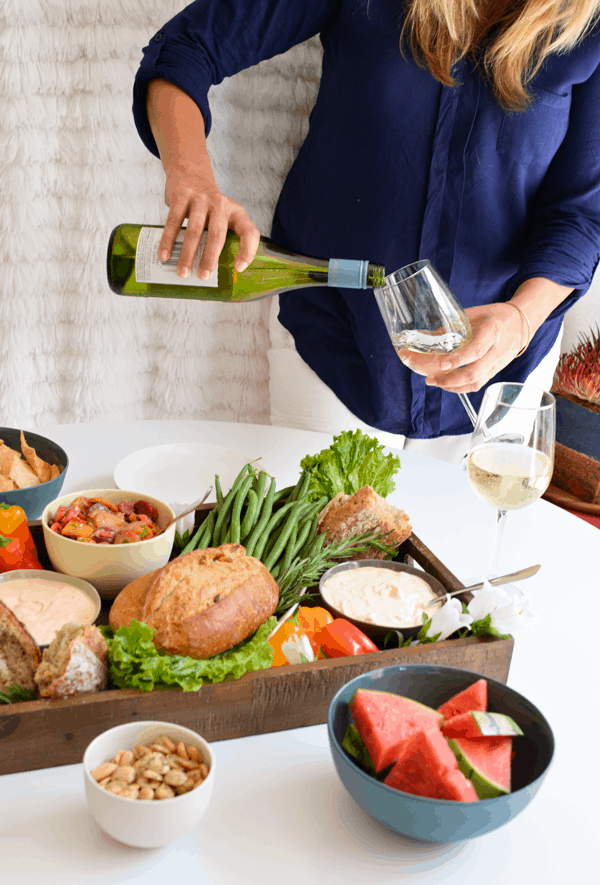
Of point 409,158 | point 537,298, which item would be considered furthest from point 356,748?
point 409,158

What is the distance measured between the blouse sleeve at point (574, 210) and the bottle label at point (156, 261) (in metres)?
0.70

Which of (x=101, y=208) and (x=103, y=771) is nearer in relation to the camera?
(x=103, y=771)

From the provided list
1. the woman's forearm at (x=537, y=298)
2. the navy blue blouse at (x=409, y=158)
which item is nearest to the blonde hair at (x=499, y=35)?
the navy blue blouse at (x=409, y=158)

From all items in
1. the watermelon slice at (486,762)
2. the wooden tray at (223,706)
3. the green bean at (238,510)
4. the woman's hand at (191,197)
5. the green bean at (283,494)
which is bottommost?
the wooden tray at (223,706)

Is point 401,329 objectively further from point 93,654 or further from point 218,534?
point 93,654

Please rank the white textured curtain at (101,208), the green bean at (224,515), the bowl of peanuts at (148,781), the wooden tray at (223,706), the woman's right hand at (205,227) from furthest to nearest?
1. the white textured curtain at (101,208)
2. the woman's right hand at (205,227)
3. the green bean at (224,515)
4. the wooden tray at (223,706)
5. the bowl of peanuts at (148,781)

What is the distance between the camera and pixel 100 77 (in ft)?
6.14

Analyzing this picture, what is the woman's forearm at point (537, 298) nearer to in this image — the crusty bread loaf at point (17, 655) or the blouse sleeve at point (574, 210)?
the blouse sleeve at point (574, 210)

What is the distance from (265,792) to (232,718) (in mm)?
79

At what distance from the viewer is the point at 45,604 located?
31.1 inches

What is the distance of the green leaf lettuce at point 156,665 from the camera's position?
668mm

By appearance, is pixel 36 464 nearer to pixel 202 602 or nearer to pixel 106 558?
pixel 106 558

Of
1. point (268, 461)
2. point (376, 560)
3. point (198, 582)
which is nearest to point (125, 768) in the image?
point (198, 582)

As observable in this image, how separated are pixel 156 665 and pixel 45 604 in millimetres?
188
